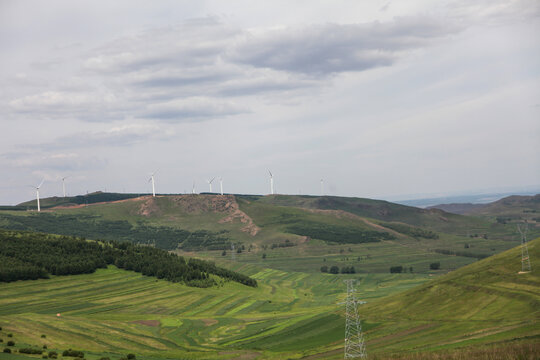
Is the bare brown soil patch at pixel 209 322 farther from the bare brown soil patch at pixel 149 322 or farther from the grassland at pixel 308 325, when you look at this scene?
the bare brown soil patch at pixel 149 322

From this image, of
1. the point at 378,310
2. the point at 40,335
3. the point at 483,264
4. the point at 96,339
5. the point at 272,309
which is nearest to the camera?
the point at 40,335

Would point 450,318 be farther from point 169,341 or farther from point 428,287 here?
point 169,341

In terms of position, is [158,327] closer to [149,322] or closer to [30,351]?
[149,322]

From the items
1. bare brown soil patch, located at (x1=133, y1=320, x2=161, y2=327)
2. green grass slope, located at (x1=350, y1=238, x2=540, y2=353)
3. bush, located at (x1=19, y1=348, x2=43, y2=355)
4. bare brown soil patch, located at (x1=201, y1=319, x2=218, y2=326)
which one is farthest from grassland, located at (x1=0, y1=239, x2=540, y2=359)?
bush, located at (x1=19, y1=348, x2=43, y2=355)

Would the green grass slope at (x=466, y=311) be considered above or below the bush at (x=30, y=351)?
below

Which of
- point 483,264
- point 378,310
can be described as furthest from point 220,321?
point 483,264

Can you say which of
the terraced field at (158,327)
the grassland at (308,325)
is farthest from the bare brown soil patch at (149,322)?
the grassland at (308,325)

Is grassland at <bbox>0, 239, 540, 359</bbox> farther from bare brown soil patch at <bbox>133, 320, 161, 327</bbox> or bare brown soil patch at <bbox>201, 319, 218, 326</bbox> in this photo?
bare brown soil patch at <bbox>201, 319, 218, 326</bbox>

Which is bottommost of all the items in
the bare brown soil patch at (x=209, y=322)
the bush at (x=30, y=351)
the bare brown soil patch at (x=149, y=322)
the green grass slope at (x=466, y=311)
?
the bare brown soil patch at (x=209, y=322)

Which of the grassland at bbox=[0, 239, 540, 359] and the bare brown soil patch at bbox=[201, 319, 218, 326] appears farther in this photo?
the bare brown soil patch at bbox=[201, 319, 218, 326]

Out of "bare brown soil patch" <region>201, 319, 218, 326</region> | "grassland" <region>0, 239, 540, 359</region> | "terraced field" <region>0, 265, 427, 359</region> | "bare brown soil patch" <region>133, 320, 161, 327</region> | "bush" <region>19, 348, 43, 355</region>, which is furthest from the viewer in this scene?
"bare brown soil patch" <region>201, 319, 218, 326</region>

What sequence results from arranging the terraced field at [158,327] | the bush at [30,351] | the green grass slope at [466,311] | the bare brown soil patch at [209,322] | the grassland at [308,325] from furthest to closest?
the bare brown soil patch at [209,322], the terraced field at [158,327], the grassland at [308,325], the green grass slope at [466,311], the bush at [30,351]
